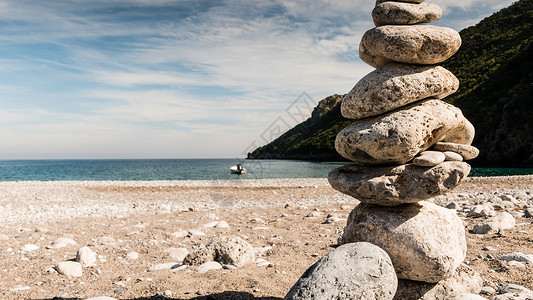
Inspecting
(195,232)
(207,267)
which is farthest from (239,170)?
(207,267)

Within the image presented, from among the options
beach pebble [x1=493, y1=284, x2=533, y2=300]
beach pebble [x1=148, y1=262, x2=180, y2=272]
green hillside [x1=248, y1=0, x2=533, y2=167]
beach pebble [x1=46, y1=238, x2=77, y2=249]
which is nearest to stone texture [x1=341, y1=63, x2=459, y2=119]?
beach pebble [x1=493, y1=284, x2=533, y2=300]

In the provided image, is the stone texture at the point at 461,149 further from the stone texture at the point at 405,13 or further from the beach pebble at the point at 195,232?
the beach pebble at the point at 195,232

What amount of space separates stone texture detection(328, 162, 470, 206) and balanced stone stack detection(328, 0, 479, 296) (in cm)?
1

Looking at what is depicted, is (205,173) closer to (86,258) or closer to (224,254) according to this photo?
(86,258)

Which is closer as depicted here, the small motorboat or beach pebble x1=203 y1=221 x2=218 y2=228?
beach pebble x1=203 y1=221 x2=218 y2=228

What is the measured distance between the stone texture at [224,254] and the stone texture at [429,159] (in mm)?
3793

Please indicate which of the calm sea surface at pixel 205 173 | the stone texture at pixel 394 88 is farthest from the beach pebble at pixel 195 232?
the calm sea surface at pixel 205 173

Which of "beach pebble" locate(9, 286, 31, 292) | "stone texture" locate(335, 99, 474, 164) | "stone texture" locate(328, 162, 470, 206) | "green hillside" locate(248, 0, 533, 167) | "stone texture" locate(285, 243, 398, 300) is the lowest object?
"beach pebble" locate(9, 286, 31, 292)

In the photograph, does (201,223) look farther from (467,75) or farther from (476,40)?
(476,40)

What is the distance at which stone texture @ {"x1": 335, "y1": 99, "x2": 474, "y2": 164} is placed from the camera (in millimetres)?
4785

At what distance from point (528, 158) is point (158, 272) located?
58.8 m

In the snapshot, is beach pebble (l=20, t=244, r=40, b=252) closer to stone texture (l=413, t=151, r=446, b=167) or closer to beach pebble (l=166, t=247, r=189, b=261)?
beach pebble (l=166, t=247, r=189, b=261)

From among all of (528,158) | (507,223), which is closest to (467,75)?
(528,158)

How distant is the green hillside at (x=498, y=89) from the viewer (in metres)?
50.7
